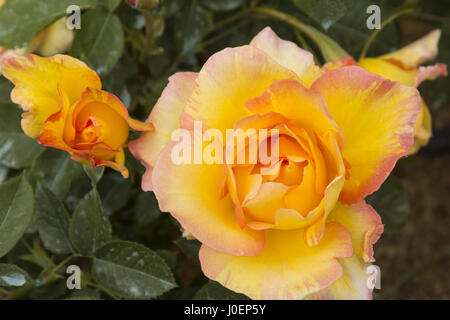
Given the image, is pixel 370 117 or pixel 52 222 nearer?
pixel 370 117

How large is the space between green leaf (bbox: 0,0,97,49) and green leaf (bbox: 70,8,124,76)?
27 millimetres

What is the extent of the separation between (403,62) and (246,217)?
291 millimetres

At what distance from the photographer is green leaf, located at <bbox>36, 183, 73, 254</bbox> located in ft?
1.98

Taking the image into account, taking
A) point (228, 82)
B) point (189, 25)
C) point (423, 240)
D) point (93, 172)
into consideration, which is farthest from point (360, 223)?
point (423, 240)

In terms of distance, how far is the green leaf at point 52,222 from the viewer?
60 centimetres

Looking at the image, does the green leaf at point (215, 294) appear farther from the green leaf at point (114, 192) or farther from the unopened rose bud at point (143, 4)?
the unopened rose bud at point (143, 4)

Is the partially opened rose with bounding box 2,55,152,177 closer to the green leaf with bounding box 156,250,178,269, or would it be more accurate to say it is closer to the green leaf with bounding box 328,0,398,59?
the green leaf with bounding box 156,250,178,269

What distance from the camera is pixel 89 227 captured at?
0.59 m

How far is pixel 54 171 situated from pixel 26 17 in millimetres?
175

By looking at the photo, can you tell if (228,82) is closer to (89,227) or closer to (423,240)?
(89,227)

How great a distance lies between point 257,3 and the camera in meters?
0.77
